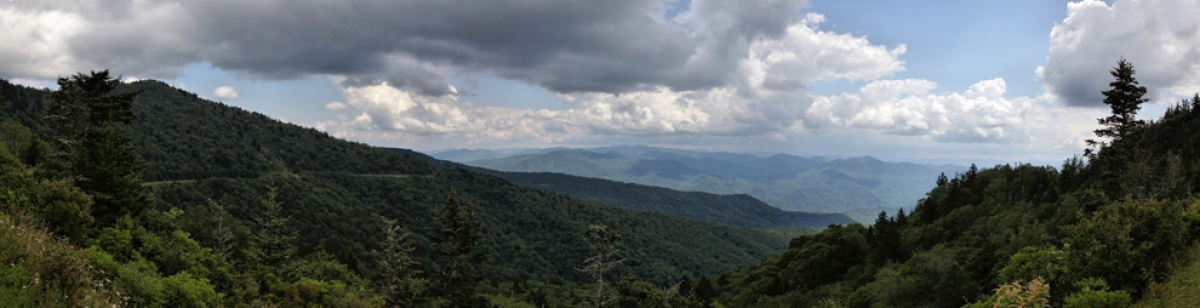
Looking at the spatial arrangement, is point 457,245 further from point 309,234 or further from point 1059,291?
point 309,234

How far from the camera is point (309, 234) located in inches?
4038

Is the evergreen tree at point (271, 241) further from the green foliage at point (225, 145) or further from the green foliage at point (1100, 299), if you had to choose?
the green foliage at point (225, 145)

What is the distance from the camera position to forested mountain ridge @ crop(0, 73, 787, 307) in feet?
59.4

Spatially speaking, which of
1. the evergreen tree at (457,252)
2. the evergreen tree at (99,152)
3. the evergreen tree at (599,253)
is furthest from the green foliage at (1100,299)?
the evergreen tree at (99,152)

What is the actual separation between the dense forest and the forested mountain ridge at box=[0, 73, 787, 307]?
180 millimetres

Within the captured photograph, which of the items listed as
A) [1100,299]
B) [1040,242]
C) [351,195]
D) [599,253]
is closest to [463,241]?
[599,253]

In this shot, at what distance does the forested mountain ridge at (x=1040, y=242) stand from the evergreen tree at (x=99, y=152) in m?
33.3

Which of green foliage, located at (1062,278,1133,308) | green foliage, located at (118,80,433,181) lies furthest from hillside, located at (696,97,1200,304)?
green foliage, located at (118,80,433,181)

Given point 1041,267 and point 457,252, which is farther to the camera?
point 457,252

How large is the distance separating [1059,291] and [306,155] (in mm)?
198385

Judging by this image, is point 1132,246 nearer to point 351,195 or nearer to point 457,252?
point 457,252

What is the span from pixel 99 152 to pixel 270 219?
1636 cm

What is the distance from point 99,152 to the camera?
2383cm

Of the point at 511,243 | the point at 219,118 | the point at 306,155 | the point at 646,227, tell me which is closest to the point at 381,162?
the point at 306,155
